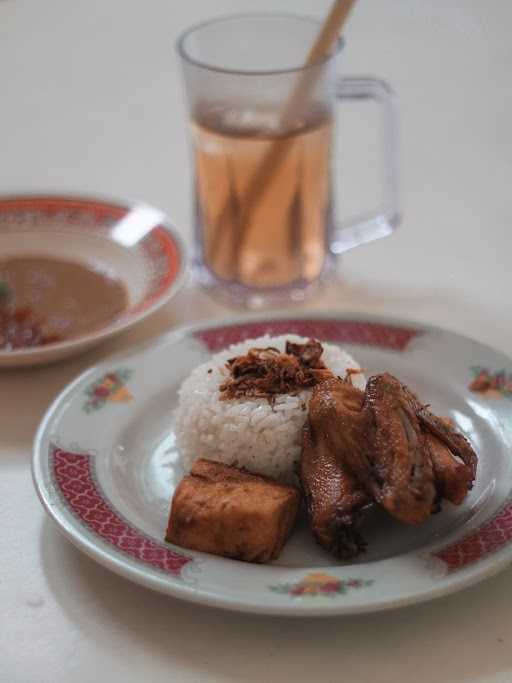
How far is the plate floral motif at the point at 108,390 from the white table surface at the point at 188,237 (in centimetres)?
13

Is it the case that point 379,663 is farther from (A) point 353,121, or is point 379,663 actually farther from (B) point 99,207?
(A) point 353,121

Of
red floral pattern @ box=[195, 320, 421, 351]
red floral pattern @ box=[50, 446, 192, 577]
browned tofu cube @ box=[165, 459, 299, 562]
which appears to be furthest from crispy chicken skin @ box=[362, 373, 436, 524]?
red floral pattern @ box=[195, 320, 421, 351]

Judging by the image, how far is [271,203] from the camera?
75.8 inches

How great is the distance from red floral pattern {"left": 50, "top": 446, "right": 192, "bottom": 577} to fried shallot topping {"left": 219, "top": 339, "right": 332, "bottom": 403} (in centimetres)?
21

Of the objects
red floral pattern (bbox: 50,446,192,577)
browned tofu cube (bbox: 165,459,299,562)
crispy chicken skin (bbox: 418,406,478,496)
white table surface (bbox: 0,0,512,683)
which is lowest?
white table surface (bbox: 0,0,512,683)

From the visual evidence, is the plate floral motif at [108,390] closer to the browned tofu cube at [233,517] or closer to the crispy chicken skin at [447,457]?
the browned tofu cube at [233,517]

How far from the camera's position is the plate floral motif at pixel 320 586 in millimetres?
1153

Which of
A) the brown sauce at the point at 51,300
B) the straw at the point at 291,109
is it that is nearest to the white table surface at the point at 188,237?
the brown sauce at the point at 51,300

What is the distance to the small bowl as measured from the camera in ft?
6.42

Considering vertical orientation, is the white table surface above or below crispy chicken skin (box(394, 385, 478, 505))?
below

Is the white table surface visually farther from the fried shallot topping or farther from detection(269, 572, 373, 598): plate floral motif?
the fried shallot topping

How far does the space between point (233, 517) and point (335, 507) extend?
0.11 meters

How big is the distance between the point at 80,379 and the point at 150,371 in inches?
4.6

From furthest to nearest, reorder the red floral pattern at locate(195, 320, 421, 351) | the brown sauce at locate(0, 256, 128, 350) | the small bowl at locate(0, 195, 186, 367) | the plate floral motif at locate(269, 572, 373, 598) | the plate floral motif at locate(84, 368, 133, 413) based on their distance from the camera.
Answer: the small bowl at locate(0, 195, 186, 367) → the brown sauce at locate(0, 256, 128, 350) → the red floral pattern at locate(195, 320, 421, 351) → the plate floral motif at locate(84, 368, 133, 413) → the plate floral motif at locate(269, 572, 373, 598)
